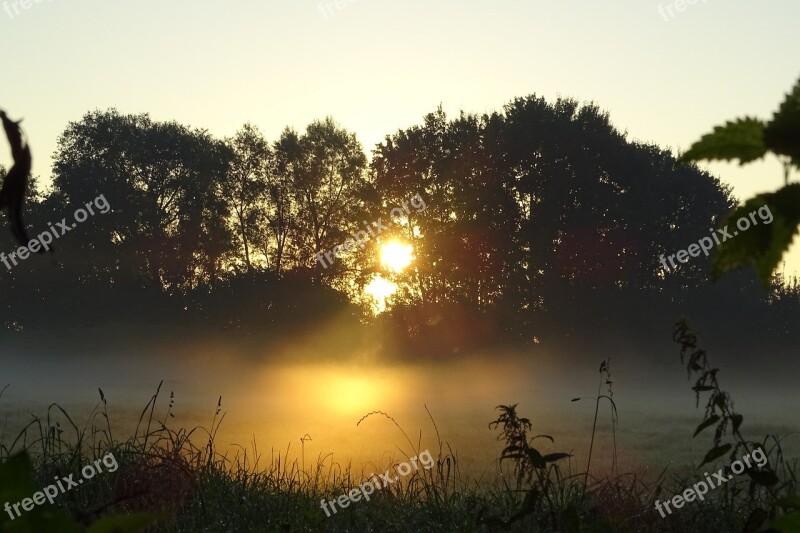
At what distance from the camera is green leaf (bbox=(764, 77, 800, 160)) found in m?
0.92

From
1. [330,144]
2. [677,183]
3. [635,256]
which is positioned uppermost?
[330,144]

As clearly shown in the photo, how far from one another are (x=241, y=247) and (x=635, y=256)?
22397 mm

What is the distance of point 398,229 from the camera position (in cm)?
4253

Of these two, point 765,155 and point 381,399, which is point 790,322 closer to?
point 381,399

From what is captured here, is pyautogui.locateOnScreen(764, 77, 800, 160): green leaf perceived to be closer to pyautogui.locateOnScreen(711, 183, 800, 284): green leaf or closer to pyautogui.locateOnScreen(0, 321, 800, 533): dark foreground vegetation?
pyautogui.locateOnScreen(711, 183, 800, 284): green leaf

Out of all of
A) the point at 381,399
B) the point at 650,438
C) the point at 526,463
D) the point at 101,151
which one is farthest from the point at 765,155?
the point at 101,151

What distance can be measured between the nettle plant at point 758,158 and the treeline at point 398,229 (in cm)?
3901

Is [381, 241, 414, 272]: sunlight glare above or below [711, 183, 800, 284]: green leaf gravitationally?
above

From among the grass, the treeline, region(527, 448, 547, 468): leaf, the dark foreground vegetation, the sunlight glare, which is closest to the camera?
region(527, 448, 547, 468): leaf

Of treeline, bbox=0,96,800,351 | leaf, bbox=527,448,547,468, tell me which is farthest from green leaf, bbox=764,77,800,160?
treeline, bbox=0,96,800,351

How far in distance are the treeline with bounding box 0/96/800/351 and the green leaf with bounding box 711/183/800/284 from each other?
128ft

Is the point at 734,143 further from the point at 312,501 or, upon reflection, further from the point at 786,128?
the point at 312,501

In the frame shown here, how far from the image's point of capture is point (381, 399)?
96.6 feet

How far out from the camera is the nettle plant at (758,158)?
0.93m
